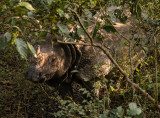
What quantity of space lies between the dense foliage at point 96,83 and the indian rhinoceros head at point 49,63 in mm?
257

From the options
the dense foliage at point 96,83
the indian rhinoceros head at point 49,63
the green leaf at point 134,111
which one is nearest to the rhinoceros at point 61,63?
the indian rhinoceros head at point 49,63

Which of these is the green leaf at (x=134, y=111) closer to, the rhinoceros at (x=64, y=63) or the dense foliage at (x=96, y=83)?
the dense foliage at (x=96, y=83)

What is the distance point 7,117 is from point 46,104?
87cm

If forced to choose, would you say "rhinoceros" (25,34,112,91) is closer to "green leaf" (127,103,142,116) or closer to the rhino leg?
the rhino leg

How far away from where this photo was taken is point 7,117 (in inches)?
167

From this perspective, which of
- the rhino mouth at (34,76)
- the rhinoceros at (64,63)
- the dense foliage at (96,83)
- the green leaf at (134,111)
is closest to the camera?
the green leaf at (134,111)

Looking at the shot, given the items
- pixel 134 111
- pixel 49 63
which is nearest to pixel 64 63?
pixel 49 63

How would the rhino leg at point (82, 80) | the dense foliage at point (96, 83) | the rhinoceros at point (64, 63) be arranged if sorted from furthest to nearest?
the rhino leg at point (82, 80) → the rhinoceros at point (64, 63) → the dense foliage at point (96, 83)

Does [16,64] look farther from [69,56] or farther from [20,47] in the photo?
[20,47]

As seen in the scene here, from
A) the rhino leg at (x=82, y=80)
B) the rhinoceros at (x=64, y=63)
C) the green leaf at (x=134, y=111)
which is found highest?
the green leaf at (x=134, y=111)

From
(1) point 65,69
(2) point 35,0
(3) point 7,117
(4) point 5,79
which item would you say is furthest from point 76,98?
(2) point 35,0

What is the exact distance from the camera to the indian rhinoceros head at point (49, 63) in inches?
131

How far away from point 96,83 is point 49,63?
82cm

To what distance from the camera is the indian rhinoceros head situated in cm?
332
